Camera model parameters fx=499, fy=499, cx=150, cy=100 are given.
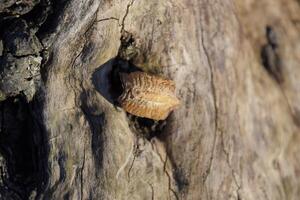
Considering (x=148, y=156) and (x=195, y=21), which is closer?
(x=148, y=156)

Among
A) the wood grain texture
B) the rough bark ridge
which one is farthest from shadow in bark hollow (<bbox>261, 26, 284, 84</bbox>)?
the wood grain texture

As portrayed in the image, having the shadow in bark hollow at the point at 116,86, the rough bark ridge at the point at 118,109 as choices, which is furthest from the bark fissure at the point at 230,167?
the shadow in bark hollow at the point at 116,86

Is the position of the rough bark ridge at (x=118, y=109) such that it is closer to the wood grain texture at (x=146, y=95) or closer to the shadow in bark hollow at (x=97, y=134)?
the shadow in bark hollow at (x=97, y=134)

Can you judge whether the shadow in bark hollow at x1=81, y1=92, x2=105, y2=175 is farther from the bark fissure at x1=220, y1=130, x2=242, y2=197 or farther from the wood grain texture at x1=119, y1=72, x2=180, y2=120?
the bark fissure at x1=220, y1=130, x2=242, y2=197

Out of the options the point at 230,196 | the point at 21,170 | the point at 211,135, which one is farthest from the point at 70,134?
the point at 230,196

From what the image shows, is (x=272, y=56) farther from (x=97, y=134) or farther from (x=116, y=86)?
(x=97, y=134)

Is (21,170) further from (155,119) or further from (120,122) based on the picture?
(155,119)

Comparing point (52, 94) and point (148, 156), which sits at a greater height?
point (52, 94)
